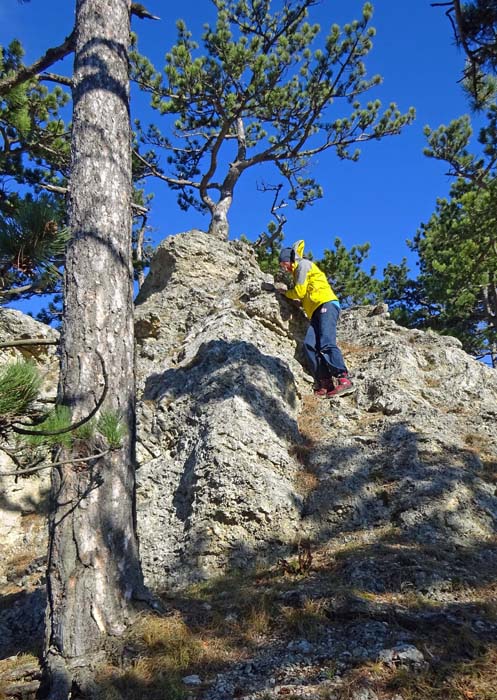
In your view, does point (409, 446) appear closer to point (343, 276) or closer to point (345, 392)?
point (345, 392)

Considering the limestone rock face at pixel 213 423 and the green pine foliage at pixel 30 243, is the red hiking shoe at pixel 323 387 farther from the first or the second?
the green pine foliage at pixel 30 243

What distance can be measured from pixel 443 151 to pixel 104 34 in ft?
35.8

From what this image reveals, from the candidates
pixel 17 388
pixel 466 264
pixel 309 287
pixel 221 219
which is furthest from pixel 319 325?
pixel 466 264

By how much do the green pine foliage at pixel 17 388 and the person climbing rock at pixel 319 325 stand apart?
5238mm

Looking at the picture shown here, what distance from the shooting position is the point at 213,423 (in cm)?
607

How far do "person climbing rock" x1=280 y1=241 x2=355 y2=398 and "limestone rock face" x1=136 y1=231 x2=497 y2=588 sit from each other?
0.22 metres

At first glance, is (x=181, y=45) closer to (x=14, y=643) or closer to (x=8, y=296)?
(x=8, y=296)

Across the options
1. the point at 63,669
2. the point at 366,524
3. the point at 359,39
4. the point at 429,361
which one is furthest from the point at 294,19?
the point at 63,669

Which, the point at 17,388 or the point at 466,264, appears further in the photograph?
the point at 466,264

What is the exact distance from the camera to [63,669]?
10.2 ft

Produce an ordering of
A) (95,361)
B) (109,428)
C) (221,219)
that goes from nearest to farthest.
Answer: (109,428) < (95,361) < (221,219)

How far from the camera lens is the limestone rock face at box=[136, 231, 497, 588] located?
5164 mm

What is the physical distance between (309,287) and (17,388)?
19.3ft

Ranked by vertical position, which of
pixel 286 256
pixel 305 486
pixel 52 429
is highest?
pixel 286 256
